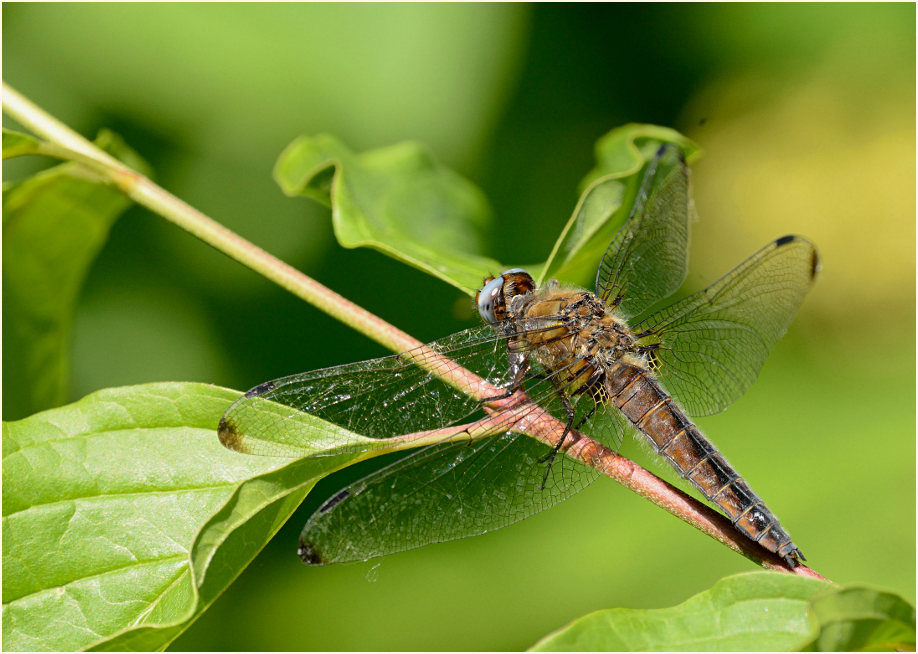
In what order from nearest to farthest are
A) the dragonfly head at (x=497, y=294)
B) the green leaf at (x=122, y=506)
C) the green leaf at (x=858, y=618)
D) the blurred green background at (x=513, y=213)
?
1. the green leaf at (x=858, y=618)
2. the green leaf at (x=122, y=506)
3. the dragonfly head at (x=497, y=294)
4. the blurred green background at (x=513, y=213)

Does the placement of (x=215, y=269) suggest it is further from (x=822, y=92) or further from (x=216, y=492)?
(x=822, y=92)

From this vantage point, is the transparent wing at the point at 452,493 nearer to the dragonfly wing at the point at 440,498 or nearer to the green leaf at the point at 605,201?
the dragonfly wing at the point at 440,498

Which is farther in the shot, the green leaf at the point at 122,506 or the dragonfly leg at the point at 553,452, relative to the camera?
the dragonfly leg at the point at 553,452

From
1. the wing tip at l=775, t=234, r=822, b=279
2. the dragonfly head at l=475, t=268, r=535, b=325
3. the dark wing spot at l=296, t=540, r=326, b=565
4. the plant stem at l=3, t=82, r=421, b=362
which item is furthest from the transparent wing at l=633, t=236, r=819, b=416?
the dark wing spot at l=296, t=540, r=326, b=565

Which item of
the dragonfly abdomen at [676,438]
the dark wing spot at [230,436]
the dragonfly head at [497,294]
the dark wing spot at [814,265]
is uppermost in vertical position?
the dark wing spot at [814,265]

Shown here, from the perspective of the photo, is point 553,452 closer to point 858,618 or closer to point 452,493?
point 452,493

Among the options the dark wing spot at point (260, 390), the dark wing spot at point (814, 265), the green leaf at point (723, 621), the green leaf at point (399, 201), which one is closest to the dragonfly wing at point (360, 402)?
the dark wing spot at point (260, 390)

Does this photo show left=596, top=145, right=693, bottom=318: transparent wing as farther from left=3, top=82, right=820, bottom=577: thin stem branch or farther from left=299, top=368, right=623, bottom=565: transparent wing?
left=3, top=82, right=820, bottom=577: thin stem branch

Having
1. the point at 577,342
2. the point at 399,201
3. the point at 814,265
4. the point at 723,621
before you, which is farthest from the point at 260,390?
the point at 814,265
